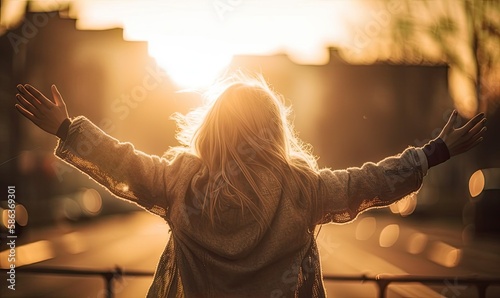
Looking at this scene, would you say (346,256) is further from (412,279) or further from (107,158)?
(107,158)

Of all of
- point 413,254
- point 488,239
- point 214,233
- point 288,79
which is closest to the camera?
point 214,233

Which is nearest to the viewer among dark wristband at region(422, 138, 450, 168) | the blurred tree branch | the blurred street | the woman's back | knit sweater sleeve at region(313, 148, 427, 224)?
the woman's back

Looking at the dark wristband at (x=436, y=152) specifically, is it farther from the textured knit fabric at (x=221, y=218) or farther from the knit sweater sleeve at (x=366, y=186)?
the textured knit fabric at (x=221, y=218)

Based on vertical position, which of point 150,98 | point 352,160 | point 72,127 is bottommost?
point 352,160

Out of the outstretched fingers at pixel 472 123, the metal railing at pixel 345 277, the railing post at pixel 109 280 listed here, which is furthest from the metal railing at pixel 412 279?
the outstretched fingers at pixel 472 123

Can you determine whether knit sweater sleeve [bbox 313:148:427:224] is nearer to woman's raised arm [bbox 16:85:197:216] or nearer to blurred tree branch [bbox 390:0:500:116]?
woman's raised arm [bbox 16:85:197:216]

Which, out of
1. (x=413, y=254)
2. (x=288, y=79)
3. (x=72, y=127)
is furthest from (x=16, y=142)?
(x=288, y=79)

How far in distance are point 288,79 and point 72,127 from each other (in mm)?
69079

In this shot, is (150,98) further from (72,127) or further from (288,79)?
(72,127)

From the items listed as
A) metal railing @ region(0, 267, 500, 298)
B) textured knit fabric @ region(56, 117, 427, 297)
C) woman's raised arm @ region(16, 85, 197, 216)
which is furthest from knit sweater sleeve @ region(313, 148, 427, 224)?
metal railing @ region(0, 267, 500, 298)

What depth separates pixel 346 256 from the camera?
19.0 meters

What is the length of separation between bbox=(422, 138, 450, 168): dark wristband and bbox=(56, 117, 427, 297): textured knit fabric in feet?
0.78

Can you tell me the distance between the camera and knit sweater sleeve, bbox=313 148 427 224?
2775 millimetres

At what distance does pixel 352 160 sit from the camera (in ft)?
175
